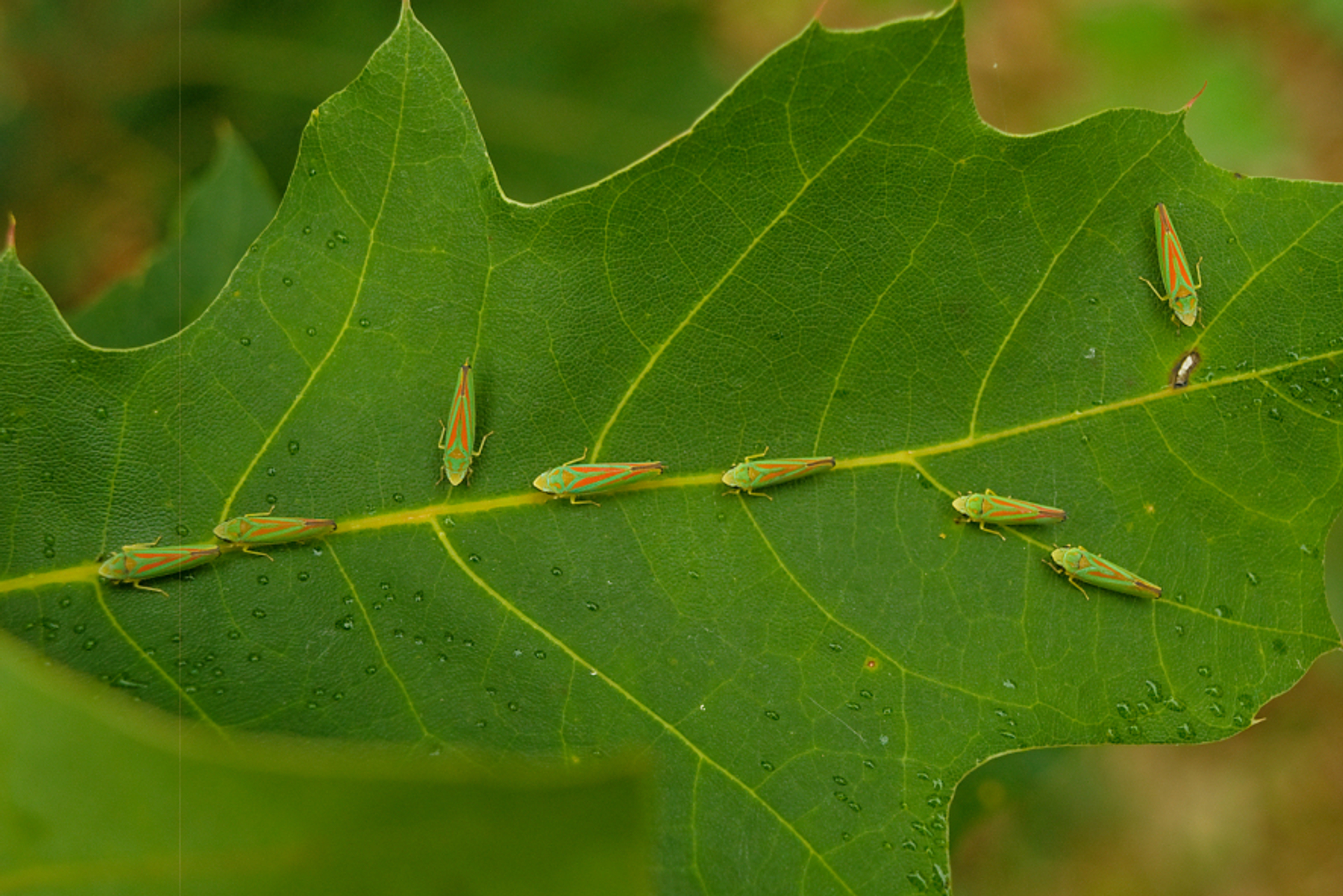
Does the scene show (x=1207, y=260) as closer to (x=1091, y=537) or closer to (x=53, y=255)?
(x=1091, y=537)

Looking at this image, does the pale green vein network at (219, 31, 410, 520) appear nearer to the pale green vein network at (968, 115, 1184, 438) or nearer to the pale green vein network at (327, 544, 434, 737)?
the pale green vein network at (327, 544, 434, 737)

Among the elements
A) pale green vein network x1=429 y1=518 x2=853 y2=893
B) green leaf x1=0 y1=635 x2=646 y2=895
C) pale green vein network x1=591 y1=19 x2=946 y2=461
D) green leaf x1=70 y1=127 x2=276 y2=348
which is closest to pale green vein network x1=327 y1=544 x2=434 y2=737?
pale green vein network x1=429 y1=518 x2=853 y2=893

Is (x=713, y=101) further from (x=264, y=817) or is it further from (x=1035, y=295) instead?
(x=264, y=817)

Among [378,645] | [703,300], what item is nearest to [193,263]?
[378,645]

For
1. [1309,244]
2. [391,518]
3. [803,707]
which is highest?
[1309,244]

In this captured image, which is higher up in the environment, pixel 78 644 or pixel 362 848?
pixel 362 848

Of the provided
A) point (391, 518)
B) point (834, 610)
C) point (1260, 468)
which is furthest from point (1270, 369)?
point (391, 518)
